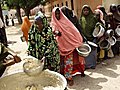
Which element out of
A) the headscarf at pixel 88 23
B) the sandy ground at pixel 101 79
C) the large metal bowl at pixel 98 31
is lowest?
the sandy ground at pixel 101 79

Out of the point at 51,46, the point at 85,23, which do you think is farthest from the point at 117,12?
the point at 51,46

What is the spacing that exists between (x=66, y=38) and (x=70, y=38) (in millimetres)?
83

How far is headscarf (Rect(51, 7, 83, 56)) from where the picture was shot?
4.60 metres

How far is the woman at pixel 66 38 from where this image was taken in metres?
4.59

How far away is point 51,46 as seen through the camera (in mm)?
3750

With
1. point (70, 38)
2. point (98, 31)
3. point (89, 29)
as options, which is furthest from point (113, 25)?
point (70, 38)

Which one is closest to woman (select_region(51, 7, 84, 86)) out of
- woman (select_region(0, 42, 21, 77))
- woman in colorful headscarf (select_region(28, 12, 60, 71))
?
woman in colorful headscarf (select_region(28, 12, 60, 71))

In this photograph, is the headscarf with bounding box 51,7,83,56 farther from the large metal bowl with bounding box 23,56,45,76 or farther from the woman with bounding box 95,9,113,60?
the large metal bowl with bounding box 23,56,45,76

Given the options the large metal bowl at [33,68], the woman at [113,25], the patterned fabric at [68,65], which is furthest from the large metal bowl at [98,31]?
the large metal bowl at [33,68]

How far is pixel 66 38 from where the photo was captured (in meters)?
4.67

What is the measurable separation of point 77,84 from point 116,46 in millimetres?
2269

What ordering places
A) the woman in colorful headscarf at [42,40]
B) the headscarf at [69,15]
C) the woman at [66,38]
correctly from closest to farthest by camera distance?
the woman in colorful headscarf at [42,40]
the woman at [66,38]
the headscarf at [69,15]

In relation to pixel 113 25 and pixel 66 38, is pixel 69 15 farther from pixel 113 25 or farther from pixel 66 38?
pixel 113 25

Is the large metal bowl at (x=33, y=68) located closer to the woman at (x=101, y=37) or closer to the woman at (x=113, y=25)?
the woman at (x=101, y=37)
